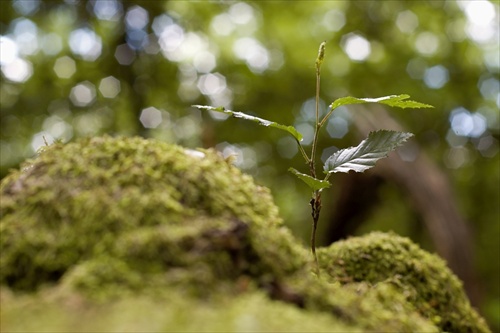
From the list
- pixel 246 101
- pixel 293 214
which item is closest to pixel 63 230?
pixel 246 101

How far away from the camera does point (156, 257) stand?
43.2 inches

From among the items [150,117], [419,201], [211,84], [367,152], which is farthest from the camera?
[211,84]

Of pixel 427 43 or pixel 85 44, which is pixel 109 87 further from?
pixel 427 43

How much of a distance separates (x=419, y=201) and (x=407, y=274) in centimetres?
453

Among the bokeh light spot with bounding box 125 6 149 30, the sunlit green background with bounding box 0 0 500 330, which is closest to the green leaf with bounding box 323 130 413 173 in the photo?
the sunlit green background with bounding box 0 0 500 330

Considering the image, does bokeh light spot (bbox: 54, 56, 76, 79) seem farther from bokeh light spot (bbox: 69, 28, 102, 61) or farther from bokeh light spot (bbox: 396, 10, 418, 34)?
bokeh light spot (bbox: 396, 10, 418, 34)

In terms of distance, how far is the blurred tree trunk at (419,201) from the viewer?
5883 mm

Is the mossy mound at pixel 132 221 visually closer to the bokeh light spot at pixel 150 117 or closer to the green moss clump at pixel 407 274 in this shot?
the green moss clump at pixel 407 274

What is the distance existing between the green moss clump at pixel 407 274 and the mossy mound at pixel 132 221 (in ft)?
2.00

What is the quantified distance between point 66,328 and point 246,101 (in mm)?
10534

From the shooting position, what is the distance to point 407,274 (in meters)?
2.03

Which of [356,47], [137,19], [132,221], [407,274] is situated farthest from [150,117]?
[132,221]

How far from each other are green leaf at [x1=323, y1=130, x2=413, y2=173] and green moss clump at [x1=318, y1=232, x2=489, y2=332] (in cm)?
43

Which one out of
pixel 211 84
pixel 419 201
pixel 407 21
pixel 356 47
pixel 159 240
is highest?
pixel 407 21
